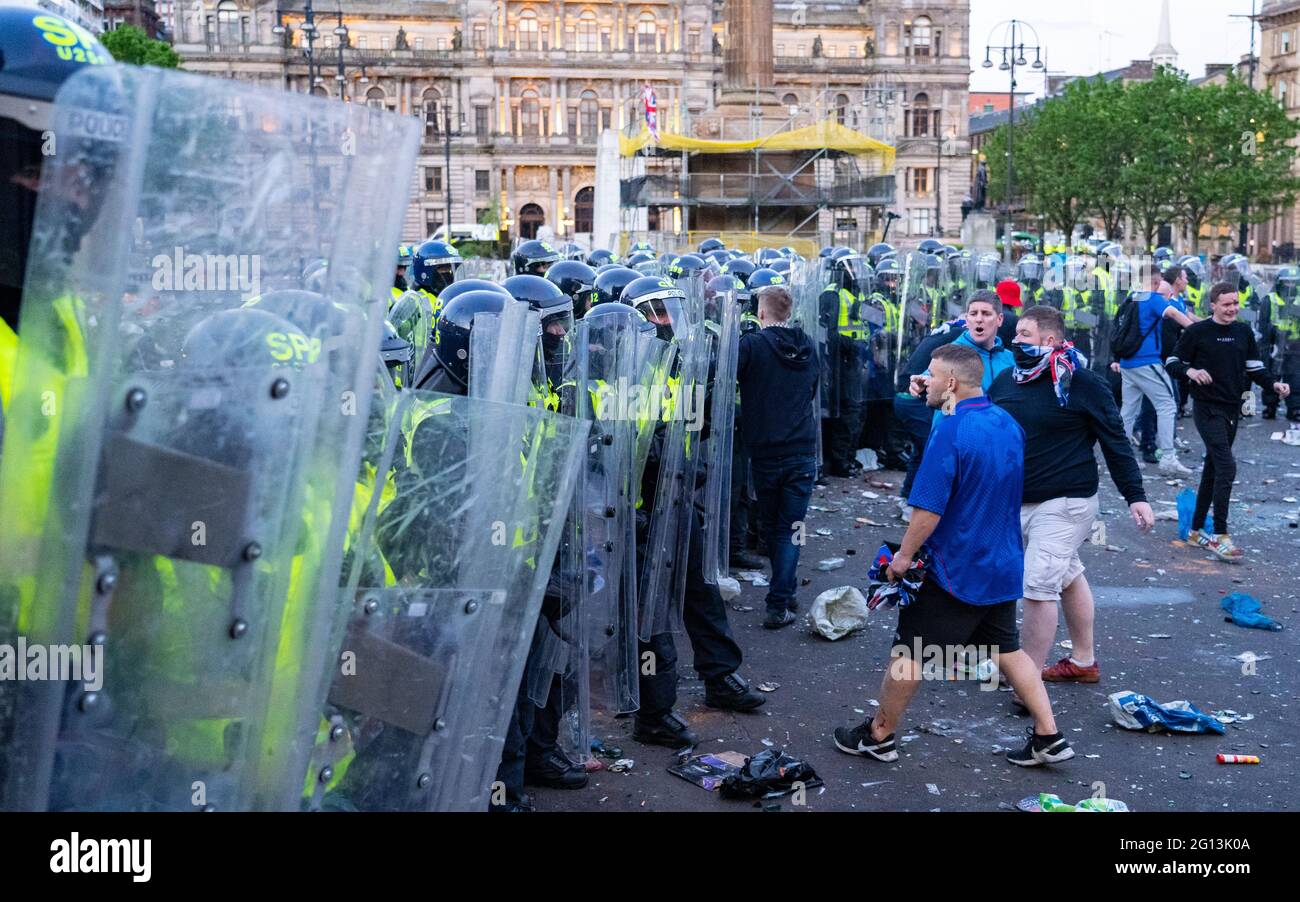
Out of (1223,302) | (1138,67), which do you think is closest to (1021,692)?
(1223,302)

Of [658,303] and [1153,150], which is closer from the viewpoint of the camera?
[658,303]

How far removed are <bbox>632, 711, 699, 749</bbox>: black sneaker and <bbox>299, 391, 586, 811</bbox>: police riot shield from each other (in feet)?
8.93

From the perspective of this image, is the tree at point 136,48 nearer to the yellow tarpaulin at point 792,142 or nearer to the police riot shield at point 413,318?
the yellow tarpaulin at point 792,142

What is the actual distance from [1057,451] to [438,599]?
398cm

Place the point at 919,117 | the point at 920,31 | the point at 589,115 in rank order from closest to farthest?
the point at 589,115
the point at 920,31
the point at 919,117

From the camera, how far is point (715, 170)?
3950cm

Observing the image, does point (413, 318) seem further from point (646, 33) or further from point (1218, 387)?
point (646, 33)

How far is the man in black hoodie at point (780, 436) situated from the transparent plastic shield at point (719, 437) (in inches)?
13.5

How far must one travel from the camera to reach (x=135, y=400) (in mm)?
2086

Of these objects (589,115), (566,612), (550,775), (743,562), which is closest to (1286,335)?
(743,562)

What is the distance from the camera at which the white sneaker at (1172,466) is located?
12164mm

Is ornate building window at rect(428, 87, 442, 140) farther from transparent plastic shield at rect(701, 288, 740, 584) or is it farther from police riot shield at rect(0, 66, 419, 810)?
police riot shield at rect(0, 66, 419, 810)

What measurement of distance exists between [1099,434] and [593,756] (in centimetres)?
254
